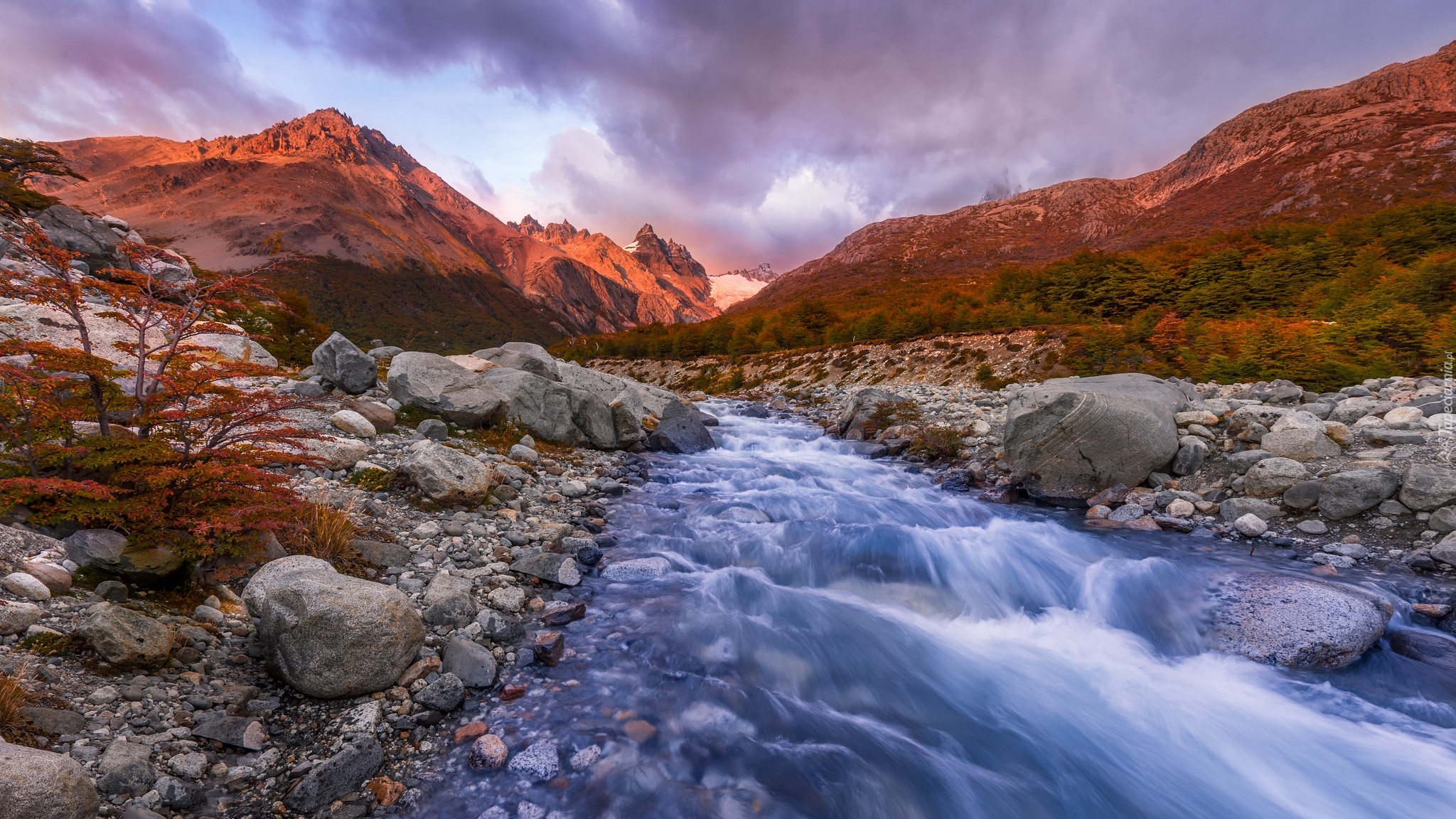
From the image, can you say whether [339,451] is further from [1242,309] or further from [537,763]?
[1242,309]

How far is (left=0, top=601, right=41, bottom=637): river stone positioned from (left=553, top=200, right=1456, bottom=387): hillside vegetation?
2528cm

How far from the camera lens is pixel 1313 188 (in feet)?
301

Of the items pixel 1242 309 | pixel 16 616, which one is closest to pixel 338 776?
pixel 16 616

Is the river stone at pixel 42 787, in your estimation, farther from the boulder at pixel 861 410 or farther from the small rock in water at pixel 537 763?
the boulder at pixel 861 410

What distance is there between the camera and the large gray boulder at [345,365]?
489 inches

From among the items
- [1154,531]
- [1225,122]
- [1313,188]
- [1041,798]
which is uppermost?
[1225,122]

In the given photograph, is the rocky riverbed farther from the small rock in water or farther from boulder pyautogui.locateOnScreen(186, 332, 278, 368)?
boulder pyautogui.locateOnScreen(186, 332, 278, 368)

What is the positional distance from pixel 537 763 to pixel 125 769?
2448 millimetres

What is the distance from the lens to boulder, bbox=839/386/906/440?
18.7 metres

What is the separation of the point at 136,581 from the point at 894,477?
1342 cm

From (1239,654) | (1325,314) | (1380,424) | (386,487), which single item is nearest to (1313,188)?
(1325,314)

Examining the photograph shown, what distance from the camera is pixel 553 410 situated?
45.3 feet

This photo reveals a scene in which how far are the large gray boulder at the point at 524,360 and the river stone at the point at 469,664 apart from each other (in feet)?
41.0

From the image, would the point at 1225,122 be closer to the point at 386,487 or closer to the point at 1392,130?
the point at 1392,130
